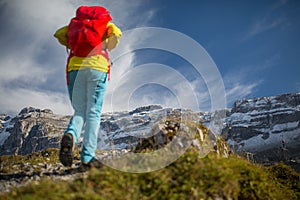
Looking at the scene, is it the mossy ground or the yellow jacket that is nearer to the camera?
the mossy ground

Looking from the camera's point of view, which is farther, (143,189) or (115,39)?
(115,39)

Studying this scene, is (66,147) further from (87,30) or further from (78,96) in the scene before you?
(87,30)

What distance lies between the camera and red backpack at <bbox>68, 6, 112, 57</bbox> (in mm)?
4902

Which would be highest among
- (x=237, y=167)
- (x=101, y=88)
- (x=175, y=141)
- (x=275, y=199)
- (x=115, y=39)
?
(x=115, y=39)

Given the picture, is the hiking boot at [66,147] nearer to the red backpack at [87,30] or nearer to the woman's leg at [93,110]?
the woman's leg at [93,110]

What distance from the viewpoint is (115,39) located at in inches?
203

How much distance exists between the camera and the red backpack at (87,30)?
4.90 m

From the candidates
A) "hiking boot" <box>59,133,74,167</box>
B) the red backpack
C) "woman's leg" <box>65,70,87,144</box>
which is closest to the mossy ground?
"hiking boot" <box>59,133,74,167</box>

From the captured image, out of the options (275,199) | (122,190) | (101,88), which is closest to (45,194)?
(122,190)

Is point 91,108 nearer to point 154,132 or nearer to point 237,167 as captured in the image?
point 154,132

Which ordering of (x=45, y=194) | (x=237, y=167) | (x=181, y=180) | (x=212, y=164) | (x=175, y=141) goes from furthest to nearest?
1. (x=175, y=141)
2. (x=237, y=167)
3. (x=212, y=164)
4. (x=181, y=180)
5. (x=45, y=194)

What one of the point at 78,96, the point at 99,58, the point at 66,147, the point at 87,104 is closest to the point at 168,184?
the point at 66,147

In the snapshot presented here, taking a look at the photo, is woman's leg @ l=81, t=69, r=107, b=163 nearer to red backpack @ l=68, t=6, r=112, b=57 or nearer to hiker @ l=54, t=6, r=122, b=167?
hiker @ l=54, t=6, r=122, b=167

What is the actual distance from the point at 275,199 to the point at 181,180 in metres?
2.50
